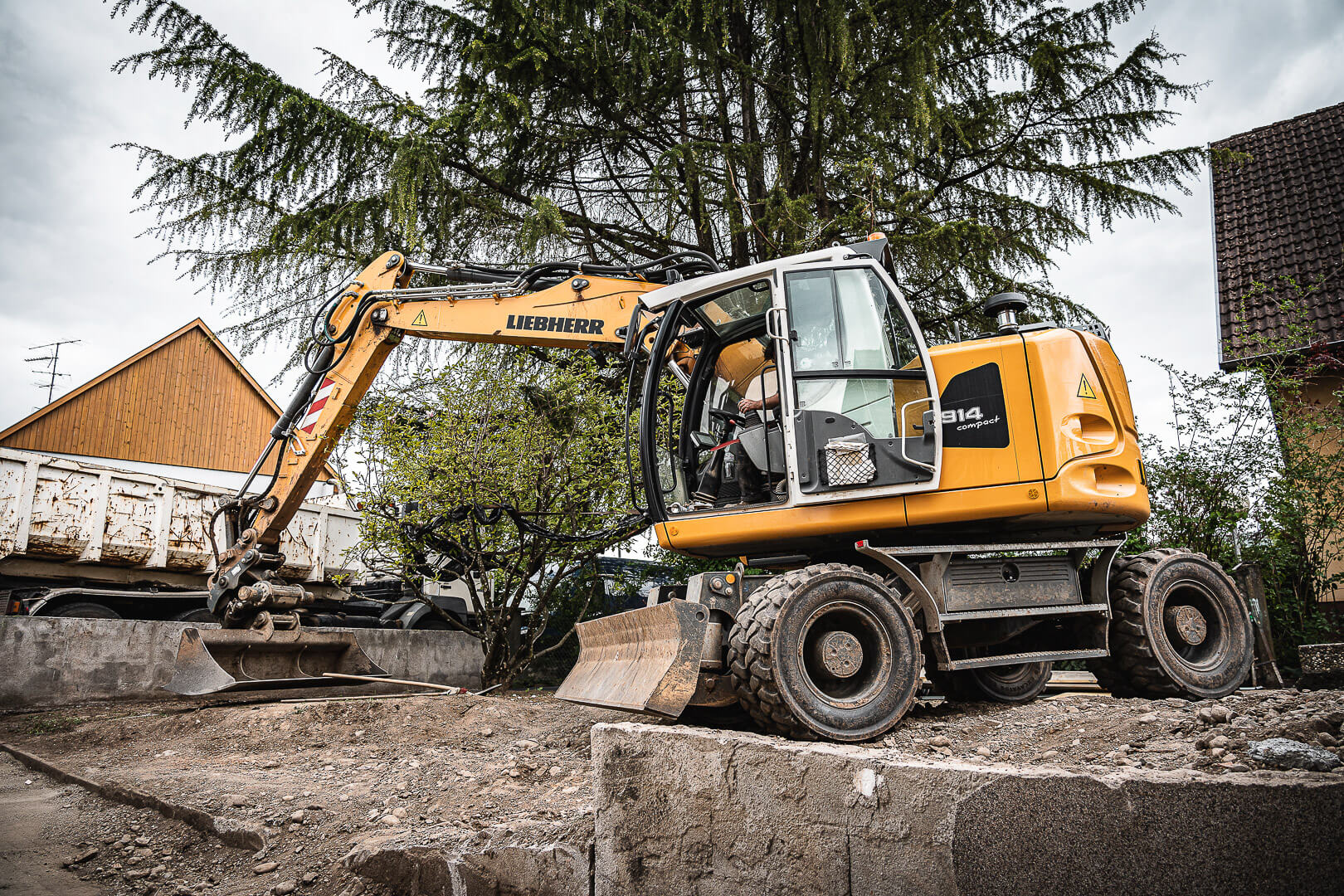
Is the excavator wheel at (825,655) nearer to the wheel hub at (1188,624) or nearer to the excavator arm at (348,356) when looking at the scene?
the wheel hub at (1188,624)

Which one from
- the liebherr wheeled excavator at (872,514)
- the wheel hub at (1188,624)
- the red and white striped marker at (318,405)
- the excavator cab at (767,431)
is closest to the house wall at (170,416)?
the red and white striped marker at (318,405)

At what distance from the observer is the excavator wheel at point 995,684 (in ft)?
18.6

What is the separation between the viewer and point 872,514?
4.39m

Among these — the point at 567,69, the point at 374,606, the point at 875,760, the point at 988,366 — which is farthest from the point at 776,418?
the point at 374,606

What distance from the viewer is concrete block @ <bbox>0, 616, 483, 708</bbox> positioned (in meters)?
7.58

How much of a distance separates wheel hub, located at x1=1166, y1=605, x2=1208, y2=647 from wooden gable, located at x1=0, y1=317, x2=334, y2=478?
19695mm

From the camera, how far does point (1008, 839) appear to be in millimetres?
2391

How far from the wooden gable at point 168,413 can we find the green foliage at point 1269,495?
18.7 m

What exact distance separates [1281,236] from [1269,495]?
5336 mm

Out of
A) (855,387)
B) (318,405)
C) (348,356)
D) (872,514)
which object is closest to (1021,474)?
(872,514)

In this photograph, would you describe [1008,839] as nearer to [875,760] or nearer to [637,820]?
[875,760]

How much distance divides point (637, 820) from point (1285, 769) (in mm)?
2107

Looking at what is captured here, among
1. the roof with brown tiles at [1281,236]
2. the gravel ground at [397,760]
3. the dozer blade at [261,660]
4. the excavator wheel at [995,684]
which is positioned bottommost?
the gravel ground at [397,760]

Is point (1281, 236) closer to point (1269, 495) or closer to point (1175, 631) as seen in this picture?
point (1269, 495)
